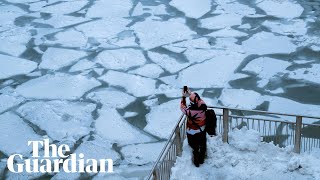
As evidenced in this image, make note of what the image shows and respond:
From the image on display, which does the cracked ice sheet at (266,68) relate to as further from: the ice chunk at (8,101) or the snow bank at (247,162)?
the ice chunk at (8,101)

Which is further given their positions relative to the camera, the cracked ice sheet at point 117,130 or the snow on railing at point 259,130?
the cracked ice sheet at point 117,130

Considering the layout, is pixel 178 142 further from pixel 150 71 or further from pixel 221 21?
pixel 221 21

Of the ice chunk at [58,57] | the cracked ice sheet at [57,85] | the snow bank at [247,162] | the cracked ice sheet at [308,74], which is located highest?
the ice chunk at [58,57]

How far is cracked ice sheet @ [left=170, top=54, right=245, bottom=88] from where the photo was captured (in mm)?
8281

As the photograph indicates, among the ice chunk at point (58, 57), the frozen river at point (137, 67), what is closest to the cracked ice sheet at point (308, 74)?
the frozen river at point (137, 67)

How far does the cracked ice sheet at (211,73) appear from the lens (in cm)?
828

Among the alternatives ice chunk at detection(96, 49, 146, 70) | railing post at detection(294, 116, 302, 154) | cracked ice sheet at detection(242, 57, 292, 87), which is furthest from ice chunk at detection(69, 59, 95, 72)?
railing post at detection(294, 116, 302, 154)

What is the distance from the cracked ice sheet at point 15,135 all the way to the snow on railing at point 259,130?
2573 mm

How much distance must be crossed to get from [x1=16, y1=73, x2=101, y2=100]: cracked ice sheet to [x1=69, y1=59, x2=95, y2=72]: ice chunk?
284 mm

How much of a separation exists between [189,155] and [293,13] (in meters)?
6.76

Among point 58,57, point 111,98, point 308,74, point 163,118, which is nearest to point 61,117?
point 111,98

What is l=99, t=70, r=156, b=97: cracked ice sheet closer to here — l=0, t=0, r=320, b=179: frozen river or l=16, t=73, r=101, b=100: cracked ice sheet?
l=0, t=0, r=320, b=179: frozen river

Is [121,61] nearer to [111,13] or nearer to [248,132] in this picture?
[111,13]

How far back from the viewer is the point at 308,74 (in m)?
8.30
